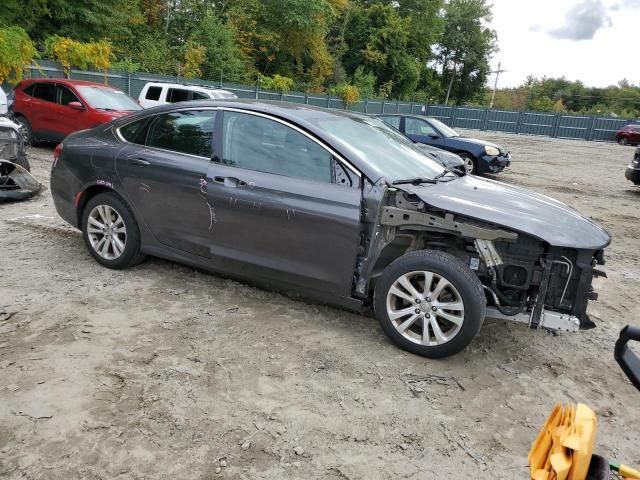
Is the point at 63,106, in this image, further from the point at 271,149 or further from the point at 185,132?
the point at 271,149

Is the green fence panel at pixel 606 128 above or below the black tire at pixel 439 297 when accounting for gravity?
above

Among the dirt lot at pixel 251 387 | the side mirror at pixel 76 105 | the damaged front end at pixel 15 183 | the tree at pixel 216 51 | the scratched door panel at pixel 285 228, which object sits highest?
the tree at pixel 216 51

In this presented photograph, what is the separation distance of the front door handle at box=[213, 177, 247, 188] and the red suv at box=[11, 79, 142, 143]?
7780mm

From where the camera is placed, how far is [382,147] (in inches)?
167

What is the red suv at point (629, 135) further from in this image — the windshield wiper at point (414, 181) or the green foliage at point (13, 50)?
the windshield wiper at point (414, 181)

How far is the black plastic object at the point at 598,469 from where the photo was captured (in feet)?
4.44

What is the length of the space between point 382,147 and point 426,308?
4.68 feet

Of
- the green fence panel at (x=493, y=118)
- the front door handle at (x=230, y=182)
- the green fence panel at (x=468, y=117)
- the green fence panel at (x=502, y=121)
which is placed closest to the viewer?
the front door handle at (x=230, y=182)

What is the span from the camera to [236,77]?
3212 centimetres

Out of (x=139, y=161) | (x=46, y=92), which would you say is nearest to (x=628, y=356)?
(x=139, y=161)

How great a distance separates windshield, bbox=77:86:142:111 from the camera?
11183 mm

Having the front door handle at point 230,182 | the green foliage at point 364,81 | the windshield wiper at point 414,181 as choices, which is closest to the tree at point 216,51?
the green foliage at point 364,81

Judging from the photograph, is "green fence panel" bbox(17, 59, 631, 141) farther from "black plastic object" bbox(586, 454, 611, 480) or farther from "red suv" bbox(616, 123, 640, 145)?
"black plastic object" bbox(586, 454, 611, 480)

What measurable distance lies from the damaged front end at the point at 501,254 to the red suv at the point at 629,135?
34.3 meters
